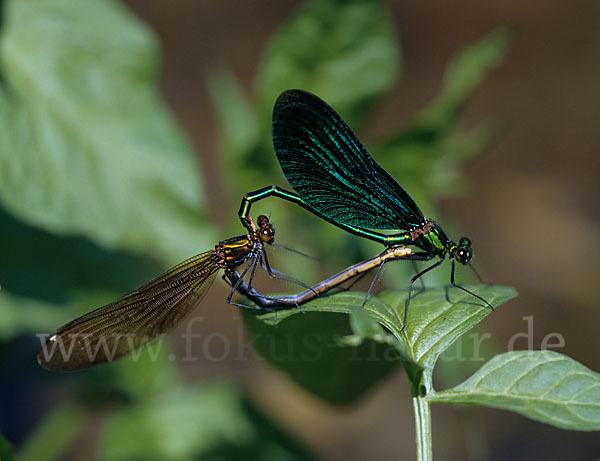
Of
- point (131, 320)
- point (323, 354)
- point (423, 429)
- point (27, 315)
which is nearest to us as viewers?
point (423, 429)

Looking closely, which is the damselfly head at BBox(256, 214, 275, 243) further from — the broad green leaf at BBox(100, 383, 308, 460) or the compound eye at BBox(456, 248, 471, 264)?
the broad green leaf at BBox(100, 383, 308, 460)

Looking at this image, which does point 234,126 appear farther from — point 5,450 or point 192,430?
point 5,450

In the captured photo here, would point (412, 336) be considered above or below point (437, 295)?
below

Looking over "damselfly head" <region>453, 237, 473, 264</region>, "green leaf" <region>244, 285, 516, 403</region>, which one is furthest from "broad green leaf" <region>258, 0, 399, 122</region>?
"green leaf" <region>244, 285, 516, 403</region>

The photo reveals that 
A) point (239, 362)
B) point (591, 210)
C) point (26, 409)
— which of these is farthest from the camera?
point (591, 210)

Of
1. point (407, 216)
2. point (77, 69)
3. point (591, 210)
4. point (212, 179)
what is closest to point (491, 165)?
point (591, 210)

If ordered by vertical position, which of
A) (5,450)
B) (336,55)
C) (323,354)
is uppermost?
(336,55)

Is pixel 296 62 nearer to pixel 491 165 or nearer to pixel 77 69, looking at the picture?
pixel 77 69

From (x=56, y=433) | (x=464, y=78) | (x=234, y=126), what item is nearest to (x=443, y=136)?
(x=464, y=78)
